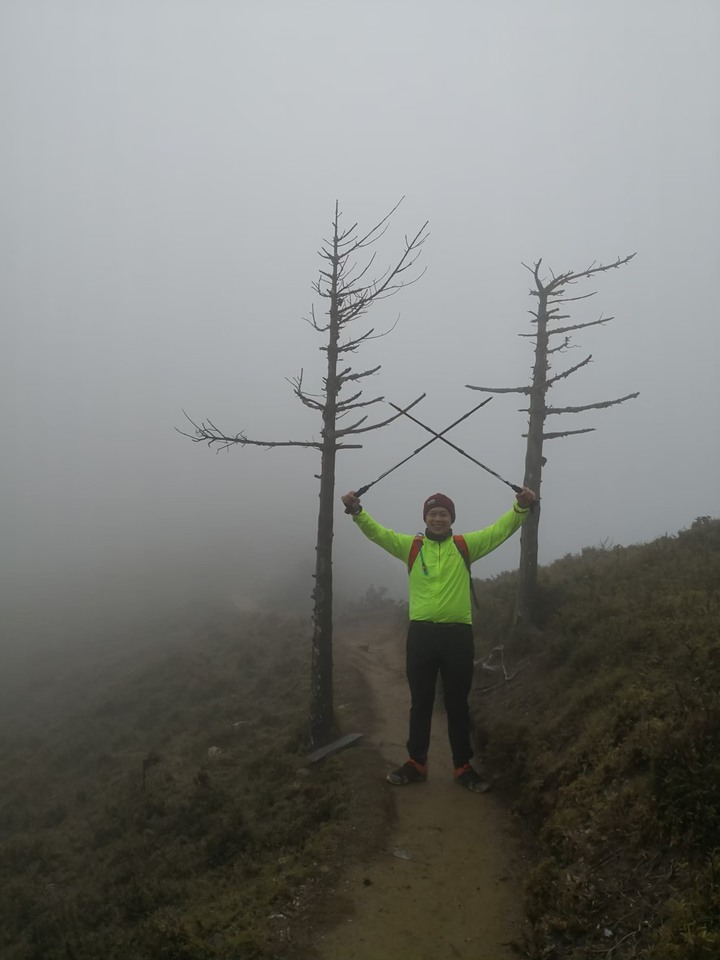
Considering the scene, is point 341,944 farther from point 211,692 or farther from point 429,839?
point 211,692

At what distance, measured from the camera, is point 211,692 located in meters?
16.6

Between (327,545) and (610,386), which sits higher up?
(610,386)

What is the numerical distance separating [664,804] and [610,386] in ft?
626

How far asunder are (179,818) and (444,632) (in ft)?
16.1

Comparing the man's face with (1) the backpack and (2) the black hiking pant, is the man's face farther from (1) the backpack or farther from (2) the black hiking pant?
(2) the black hiking pant

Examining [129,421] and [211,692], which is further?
[129,421]

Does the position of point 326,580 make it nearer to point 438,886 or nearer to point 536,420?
point 438,886

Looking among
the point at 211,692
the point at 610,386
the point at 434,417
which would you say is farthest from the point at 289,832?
the point at 610,386

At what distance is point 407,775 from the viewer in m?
8.05

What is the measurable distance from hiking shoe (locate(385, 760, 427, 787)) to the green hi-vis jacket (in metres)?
1.94

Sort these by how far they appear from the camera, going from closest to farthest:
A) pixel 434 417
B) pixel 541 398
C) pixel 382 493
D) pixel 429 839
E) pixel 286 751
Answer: pixel 429 839
pixel 286 751
pixel 541 398
pixel 382 493
pixel 434 417

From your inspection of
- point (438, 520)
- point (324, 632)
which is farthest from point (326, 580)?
point (438, 520)

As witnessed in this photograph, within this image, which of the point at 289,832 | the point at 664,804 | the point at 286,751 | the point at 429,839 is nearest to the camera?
the point at 664,804

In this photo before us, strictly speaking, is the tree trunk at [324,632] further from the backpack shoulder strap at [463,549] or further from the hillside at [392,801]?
the backpack shoulder strap at [463,549]
